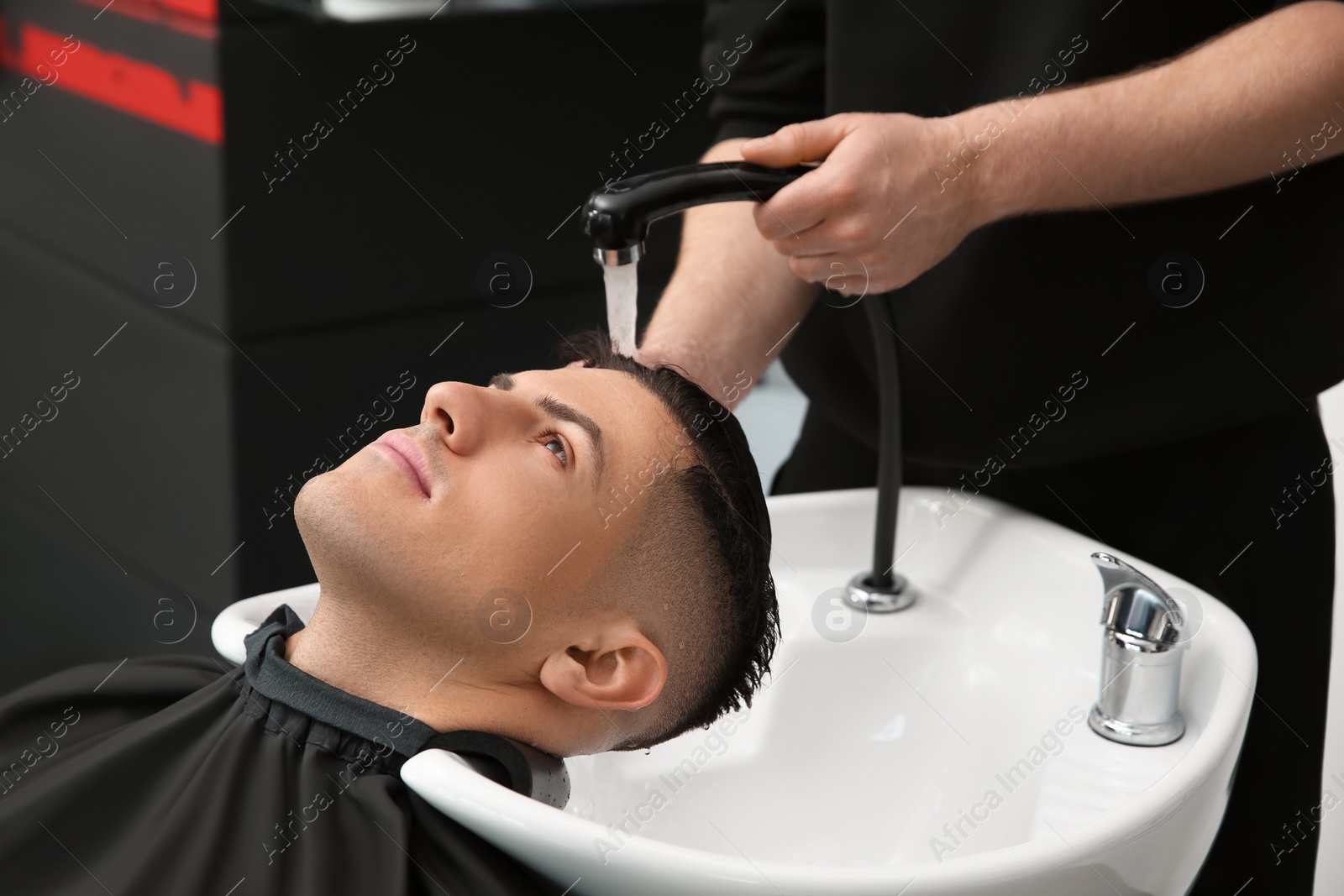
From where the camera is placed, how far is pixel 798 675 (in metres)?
1.34

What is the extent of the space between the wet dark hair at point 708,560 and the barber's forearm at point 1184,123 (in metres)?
0.32

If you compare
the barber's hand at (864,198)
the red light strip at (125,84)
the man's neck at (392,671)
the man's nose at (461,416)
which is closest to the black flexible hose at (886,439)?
the barber's hand at (864,198)

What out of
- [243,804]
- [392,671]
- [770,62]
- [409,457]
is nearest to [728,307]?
[770,62]

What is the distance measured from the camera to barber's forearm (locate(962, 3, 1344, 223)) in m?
1.13

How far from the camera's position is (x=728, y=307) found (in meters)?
1.38

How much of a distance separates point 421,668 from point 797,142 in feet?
1.82

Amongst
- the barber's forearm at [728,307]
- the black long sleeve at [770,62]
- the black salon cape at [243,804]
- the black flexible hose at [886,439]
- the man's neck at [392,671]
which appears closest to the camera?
the black salon cape at [243,804]

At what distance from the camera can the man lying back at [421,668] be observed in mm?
971

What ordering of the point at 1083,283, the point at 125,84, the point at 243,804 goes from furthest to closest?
the point at 125,84 < the point at 1083,283 < the point at 243,804

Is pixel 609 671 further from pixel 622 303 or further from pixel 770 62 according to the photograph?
pixel 770 62

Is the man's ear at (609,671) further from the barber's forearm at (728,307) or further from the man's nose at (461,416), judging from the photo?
the barber's forearm at (728,307)

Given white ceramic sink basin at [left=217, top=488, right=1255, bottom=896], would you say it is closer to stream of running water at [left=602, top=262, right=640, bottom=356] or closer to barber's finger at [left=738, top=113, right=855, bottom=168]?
stream of running water at [left=602, top=262, right=640, bottom=356]

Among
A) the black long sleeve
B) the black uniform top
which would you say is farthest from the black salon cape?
the black long sleeve

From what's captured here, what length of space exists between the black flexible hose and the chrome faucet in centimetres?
24
